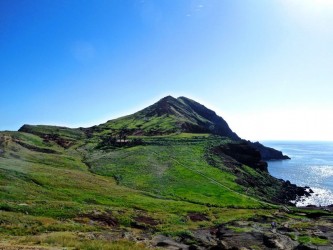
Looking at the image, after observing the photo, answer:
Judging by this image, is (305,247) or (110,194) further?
(110,194)

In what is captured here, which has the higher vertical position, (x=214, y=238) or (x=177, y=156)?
(x=177, y=156)

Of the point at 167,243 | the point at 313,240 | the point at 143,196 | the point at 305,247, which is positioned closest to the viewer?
the point at 167,243

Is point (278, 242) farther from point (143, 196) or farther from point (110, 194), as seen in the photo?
point (110, 194)

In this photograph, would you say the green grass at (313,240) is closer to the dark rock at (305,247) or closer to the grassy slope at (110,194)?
the dark rock at (305,247)

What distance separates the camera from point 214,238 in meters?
46.0

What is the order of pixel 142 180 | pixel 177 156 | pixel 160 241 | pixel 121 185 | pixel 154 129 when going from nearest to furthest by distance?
pixel 160 241 < pixel 121 185 < pixel 142 180 < pixel 177 156 < pixel 154 129

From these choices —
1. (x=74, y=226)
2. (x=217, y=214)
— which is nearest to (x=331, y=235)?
(x=217, y=214)

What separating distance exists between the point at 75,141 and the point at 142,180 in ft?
262

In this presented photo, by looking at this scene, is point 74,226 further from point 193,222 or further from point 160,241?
point 193,222

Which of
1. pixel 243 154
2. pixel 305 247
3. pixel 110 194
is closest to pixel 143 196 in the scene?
pixel 110 194

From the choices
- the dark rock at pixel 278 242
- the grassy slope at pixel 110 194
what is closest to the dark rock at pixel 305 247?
the dark rock at pixel 278 242

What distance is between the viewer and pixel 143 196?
236 ft

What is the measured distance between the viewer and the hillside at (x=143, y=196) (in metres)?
40.7

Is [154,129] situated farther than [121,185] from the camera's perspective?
Yes
